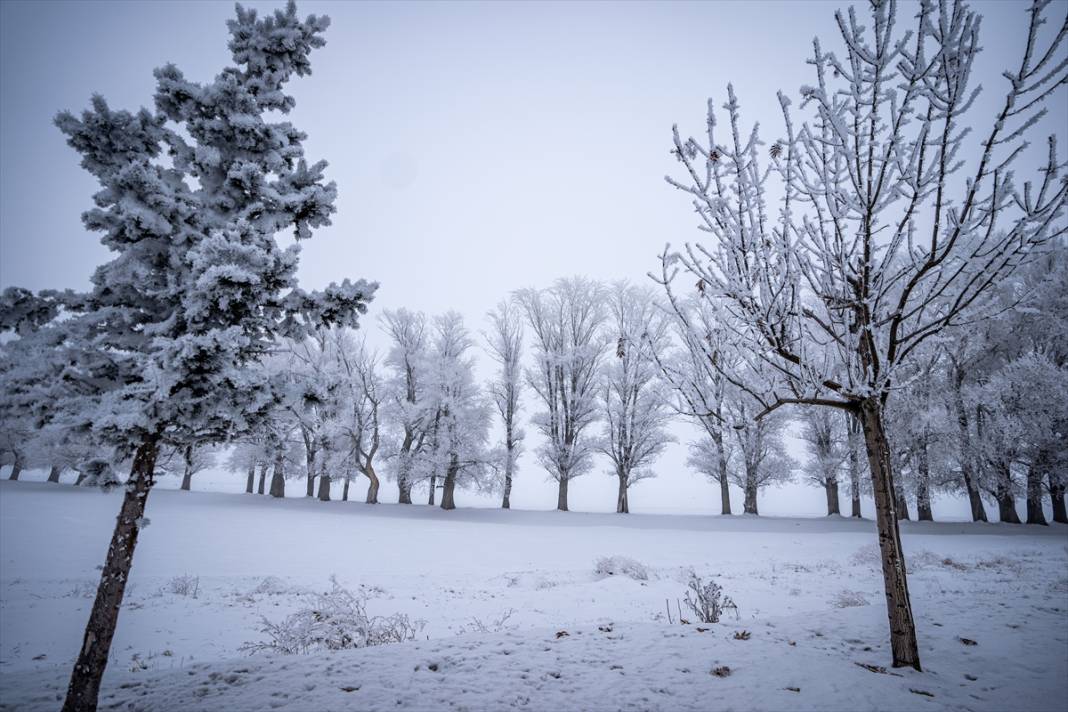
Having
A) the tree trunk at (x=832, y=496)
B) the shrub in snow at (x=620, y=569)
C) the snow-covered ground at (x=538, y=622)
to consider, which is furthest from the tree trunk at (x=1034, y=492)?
the shrub in snow at (x=620, y=569)

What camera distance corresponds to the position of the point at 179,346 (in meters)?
3.77

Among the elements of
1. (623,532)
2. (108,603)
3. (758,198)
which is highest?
(758,198)

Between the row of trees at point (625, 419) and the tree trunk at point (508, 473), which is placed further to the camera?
the tree trunk at point (508, 473)

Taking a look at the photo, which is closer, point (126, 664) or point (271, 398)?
point (271, 398)

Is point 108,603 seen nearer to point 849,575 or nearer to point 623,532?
point 849,575

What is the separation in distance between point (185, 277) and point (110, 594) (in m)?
3.03

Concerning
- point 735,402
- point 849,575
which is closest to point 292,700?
point 849,575

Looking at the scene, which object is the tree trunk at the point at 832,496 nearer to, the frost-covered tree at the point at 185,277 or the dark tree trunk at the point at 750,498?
the dark tree trunk at the point at 750,498

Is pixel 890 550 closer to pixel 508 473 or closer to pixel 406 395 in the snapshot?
pixel 508 473

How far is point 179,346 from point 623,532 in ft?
59.6

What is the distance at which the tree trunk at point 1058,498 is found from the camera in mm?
17625

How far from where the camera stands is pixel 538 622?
6.73 m

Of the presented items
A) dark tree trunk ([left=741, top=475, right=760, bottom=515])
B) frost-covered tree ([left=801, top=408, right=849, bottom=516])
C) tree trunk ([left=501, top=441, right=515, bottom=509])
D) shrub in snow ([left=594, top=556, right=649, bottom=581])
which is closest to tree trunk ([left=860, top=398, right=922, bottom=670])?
A: shrub in snow ([left=594, top=556, right=649, bottom=581])

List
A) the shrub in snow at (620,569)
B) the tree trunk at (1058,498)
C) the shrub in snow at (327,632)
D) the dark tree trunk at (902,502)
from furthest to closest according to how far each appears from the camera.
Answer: the dark tree trunk at (902,502)
the tree trunk at (1058,498)
the shrub in snow at (620,569)
the shrub in snow at (327,632)
